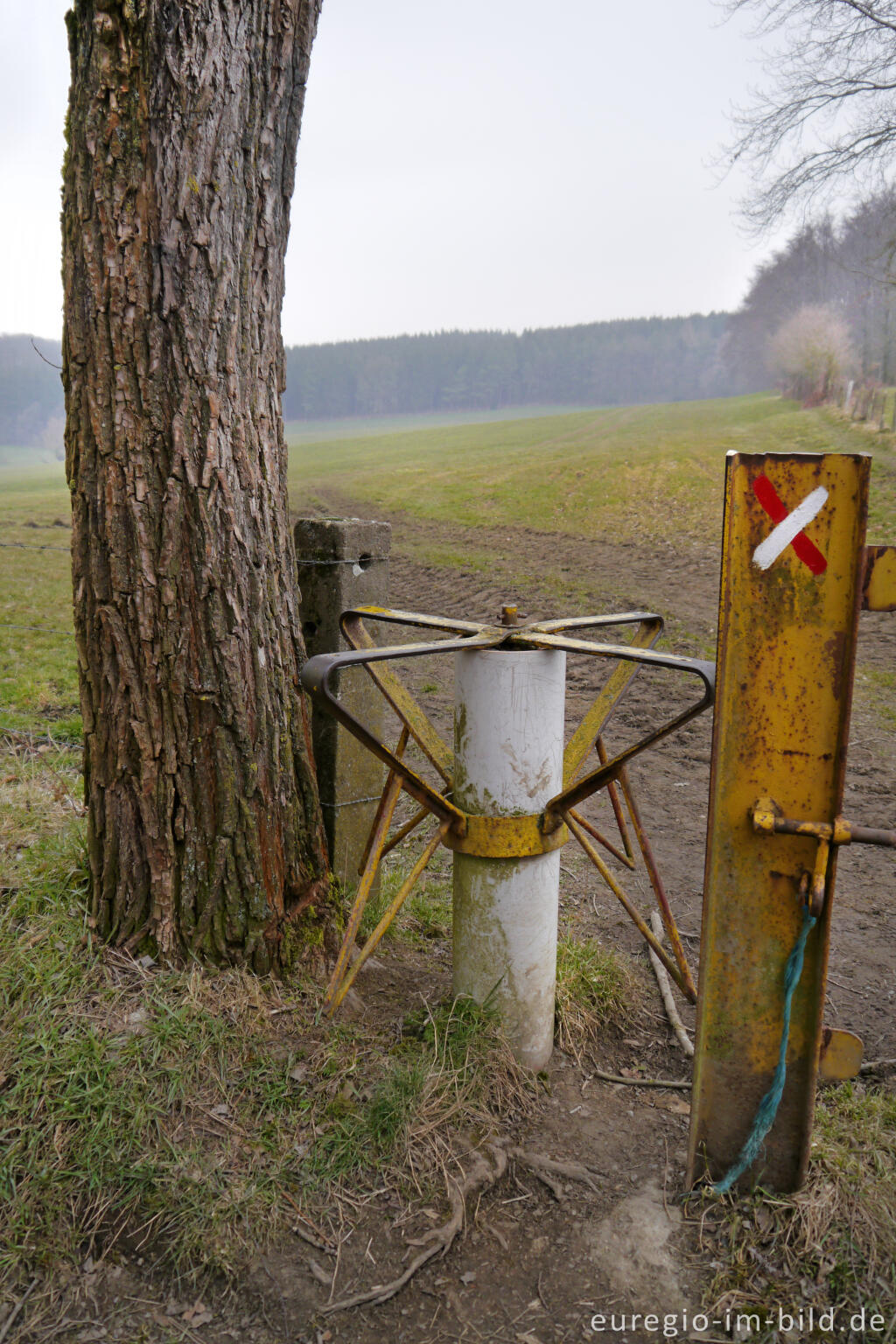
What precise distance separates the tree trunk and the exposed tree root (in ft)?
2.92

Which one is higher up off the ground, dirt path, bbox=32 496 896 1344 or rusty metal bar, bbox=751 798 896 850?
rusty metal bar, bbox=751 798 896 850

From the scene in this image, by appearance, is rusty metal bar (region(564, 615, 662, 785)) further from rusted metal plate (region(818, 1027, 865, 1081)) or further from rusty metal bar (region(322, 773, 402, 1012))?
rusted metal plate (region(818, 1027, 865, 1081))

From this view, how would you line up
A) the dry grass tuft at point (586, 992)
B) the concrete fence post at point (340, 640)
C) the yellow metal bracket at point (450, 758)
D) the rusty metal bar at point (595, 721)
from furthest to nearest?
the concrete fence post at point (340, 640), the dry grass tuft at point (586, 992), the rusty metal bar at point (595, 721), the yellow metal bracket at point (450, 758)

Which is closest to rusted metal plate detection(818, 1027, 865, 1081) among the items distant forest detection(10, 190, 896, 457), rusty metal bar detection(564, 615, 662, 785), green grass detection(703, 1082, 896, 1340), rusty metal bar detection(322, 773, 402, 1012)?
green grass detection(703, 1082, 896, 1340)

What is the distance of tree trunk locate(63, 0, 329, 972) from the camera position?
2.49 m

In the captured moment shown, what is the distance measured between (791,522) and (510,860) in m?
1.20

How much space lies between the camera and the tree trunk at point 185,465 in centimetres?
249

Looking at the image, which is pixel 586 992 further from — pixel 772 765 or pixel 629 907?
pixel 772 765

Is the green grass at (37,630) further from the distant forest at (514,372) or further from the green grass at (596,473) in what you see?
the distant forest at (514,372)

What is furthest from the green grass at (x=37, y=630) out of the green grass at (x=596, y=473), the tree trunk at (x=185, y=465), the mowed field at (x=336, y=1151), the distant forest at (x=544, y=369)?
the distant forest at (x=544, y=369)

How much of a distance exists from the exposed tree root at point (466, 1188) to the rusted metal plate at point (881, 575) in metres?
1.67

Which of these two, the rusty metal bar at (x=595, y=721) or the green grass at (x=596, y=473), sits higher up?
the green grass at (x=596, y=473)

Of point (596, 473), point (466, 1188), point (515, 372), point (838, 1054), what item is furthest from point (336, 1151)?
point (515, 372)

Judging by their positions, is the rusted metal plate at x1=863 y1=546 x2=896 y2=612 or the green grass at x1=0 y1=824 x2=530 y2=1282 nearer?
the rusted metal plate at x1=863 y1=546 x2=896 y2=612
